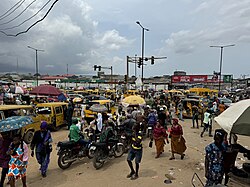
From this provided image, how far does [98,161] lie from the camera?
21.6ft

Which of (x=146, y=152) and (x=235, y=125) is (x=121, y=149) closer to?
(x=146, y=152)

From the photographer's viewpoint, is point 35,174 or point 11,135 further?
point 35,174

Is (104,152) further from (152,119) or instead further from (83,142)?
(152,119)

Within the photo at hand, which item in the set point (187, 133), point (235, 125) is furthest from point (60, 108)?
point (235, 125)

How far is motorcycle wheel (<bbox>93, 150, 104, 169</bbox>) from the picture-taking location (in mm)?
6476

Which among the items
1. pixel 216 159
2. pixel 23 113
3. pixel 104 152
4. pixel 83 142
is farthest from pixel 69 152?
pixel 23 113

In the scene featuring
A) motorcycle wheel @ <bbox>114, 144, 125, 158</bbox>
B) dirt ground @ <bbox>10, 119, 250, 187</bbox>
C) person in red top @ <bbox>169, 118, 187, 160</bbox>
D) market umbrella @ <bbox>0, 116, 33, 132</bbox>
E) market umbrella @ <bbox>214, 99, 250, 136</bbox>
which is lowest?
dirt ground @ <bbox>10, 119, 250, 187</bbox>

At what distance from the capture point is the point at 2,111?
886cm

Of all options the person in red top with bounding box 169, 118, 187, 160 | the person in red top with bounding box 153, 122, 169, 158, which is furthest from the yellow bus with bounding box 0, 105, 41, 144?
the person in red top with bounding box 169, 118, 187, 160

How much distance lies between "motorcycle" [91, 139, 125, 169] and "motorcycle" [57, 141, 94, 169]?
0.35 m

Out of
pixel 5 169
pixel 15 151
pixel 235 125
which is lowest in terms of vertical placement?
pixel 5 169

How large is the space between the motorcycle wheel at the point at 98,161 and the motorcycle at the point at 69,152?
50 cm

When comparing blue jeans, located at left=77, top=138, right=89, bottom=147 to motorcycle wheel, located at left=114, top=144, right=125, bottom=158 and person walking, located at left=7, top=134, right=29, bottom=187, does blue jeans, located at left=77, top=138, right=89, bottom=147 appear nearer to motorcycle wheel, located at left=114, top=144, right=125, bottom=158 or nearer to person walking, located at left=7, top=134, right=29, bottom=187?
motorcycle wheel, located at left=114, top=144, right=125, bottom=158

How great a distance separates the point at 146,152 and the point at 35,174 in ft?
13.6
